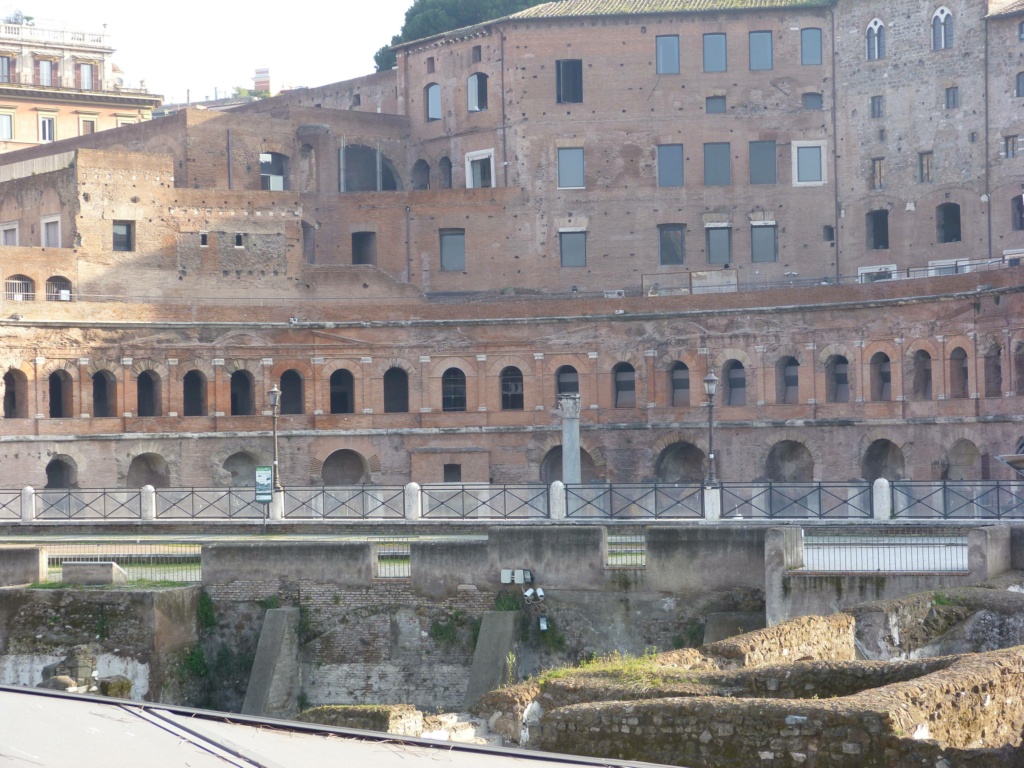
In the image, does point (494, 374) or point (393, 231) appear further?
point (393, 231)

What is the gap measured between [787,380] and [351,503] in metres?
17.6

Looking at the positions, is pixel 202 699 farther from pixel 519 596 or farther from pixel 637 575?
pixel 637 575

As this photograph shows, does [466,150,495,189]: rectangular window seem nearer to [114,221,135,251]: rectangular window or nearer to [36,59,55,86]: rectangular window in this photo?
[114,221,135,251]: rectangular window

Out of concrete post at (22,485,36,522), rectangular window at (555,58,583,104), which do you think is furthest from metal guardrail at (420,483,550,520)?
rectangular window at (555,58,583,104)

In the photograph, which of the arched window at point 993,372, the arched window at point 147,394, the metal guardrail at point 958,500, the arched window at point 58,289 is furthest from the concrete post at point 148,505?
the arched window at point 993,372

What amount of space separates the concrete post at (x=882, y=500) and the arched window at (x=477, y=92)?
1122 inches

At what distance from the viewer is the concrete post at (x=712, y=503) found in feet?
97.0

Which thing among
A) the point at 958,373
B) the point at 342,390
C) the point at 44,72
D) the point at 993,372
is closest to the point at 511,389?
the point at 342,390

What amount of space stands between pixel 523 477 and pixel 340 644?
2114 cm

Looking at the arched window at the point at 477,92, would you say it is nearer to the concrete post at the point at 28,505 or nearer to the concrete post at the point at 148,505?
the concrete post at the point at 148,505

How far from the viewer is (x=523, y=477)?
151 feet

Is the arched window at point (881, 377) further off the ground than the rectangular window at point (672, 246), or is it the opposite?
the rectangular window at point (672, 246)

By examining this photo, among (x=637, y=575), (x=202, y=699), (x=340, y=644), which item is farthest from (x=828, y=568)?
(x=202, y=699)

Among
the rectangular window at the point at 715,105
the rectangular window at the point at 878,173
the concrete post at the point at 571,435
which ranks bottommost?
the concrete post at the point at 571,435
